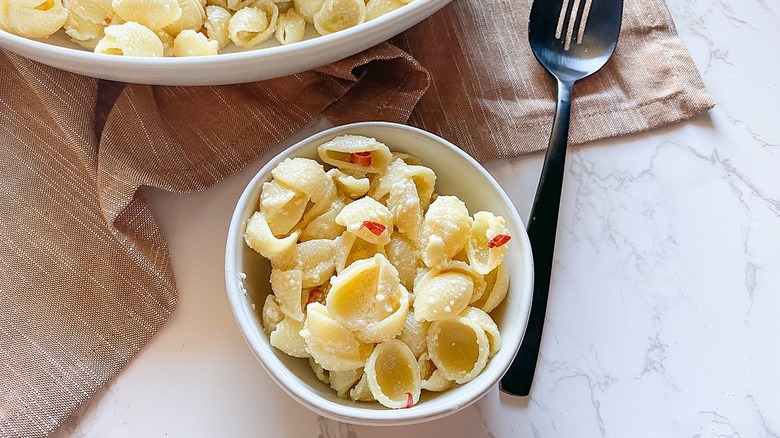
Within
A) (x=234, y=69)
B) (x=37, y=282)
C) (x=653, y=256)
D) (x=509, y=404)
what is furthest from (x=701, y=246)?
(x=37, y=282)

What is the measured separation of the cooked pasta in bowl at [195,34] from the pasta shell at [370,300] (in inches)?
9.2

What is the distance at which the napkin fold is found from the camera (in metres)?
0.68

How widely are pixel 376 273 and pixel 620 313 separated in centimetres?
28

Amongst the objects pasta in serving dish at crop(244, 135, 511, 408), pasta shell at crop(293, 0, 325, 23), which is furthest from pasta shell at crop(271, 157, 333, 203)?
pasta shell at crop(293, 0, 325, 23)

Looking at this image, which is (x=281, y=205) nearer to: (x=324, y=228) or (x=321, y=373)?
(x=324, y=228)

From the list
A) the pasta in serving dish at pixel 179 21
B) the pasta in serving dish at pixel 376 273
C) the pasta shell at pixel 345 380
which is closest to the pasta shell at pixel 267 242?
the pasta in serving dish at pixel 376 273

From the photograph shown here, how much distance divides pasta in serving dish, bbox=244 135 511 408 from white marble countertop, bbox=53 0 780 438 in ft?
0.33

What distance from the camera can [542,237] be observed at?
723 mm

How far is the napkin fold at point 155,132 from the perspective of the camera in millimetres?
684

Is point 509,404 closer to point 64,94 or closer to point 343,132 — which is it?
point 343,132

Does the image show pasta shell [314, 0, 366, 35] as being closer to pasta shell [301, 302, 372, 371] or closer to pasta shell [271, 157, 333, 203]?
pasta shell [271, 157, 333, 203]

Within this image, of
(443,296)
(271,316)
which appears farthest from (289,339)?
(443,296)

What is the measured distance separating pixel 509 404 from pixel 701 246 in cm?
28

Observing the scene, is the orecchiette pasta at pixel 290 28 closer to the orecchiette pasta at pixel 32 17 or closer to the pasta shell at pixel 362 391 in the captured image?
the orecchiette pasta at pixel 32 17
